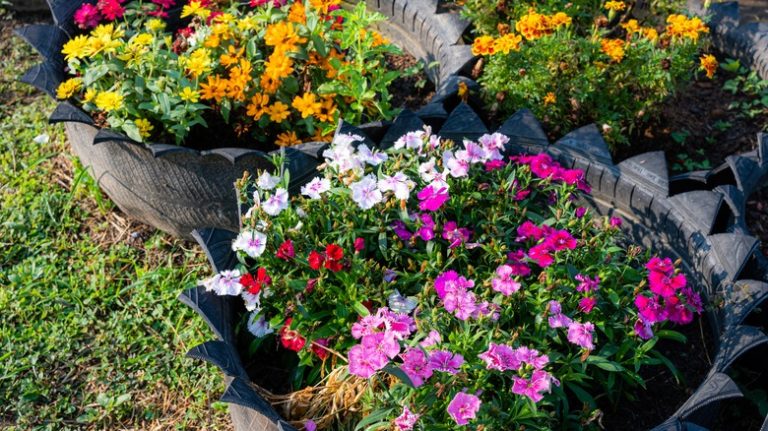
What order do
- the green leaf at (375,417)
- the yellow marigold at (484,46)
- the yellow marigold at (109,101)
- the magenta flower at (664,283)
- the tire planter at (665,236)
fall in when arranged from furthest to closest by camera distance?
the yellow marigold at (484,46)
the yellow marigold at (109,101)
the magenta flower at (664,283)
the tire planter at (665,236)
the green leaf at (375,417)

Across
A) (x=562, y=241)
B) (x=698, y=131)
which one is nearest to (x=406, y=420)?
(x=562, y=241)

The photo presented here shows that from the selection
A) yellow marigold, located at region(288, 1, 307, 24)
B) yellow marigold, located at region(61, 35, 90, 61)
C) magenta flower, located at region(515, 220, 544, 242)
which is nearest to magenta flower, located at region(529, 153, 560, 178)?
magenta flower, located at region(515, 220, 544, 242)

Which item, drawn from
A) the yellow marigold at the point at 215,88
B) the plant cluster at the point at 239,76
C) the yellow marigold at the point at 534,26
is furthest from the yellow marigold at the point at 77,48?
the yellow marigold at the point at 534,26

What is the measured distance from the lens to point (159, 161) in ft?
11.0

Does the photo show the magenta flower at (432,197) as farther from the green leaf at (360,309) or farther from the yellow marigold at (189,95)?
the yellow marigold at (189,95)

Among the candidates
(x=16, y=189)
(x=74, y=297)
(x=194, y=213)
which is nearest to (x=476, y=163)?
(x=194, y=213)

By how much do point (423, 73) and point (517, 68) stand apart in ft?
2.22

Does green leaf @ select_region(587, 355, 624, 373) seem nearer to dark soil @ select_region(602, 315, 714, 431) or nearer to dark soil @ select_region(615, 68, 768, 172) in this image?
dark soil @ select_region(602, 315, 714, 431)

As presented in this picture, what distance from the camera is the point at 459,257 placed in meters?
2.66

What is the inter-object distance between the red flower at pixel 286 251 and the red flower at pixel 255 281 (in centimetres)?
10

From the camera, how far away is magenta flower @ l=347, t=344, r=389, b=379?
7.16 ft

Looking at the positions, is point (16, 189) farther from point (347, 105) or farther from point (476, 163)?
point (476, 163)

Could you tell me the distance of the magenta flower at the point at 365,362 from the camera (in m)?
2.18

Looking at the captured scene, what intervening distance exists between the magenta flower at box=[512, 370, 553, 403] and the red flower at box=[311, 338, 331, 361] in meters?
0.61
